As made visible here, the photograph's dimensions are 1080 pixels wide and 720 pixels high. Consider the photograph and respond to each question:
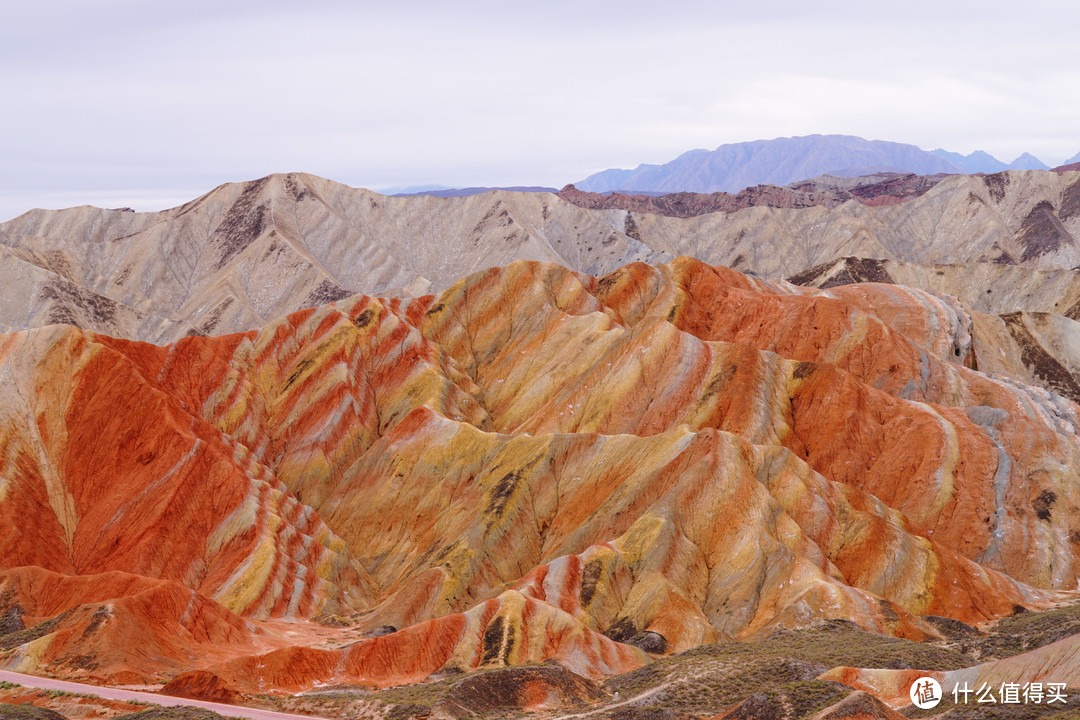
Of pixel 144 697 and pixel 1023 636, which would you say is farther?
pixel 1023 636

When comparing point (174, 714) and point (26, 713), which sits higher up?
point (26, 713)

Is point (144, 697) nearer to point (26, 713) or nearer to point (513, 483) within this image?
point (26, 713)

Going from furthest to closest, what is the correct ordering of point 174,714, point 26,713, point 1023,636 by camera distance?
point 1023,636 → point 174,714 → point 26,713

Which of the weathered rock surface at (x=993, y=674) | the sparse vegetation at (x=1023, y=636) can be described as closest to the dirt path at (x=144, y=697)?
the weathered rock surface at (x=993, y=674)

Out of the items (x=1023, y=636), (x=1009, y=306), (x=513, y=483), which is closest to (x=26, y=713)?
(x=513, y=483)


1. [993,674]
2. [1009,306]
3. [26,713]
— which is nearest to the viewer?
[993,674]

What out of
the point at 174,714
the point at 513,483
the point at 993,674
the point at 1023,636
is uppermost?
the point at 993,674

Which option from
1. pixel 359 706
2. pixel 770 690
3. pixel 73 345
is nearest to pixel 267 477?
pixel 73 345
